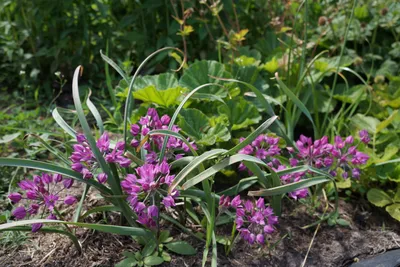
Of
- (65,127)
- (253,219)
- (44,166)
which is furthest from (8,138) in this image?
(253,219)

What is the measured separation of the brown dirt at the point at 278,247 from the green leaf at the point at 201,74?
0.67 m

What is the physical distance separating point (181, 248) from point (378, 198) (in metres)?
0.91

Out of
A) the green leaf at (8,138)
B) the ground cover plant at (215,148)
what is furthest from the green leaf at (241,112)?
the green leaf at (8,138)

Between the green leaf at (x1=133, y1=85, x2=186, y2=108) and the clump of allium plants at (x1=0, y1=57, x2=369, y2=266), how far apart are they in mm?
262

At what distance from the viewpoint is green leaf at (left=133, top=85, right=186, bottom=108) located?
6.64 feet

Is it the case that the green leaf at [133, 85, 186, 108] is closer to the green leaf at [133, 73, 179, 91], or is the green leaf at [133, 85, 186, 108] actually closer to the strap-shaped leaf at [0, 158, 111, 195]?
the green leaf at [133, 73, 179, 91]

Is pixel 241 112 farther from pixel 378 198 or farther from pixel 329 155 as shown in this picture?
pixel 378 198

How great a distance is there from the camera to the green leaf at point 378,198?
202cm

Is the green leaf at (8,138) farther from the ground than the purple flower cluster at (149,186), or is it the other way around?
the purple flower cluster at (149,186)

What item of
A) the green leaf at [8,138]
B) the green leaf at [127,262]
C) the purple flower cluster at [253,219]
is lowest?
the green leaf at [127,262]

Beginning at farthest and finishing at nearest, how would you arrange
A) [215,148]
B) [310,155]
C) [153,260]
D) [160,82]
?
[160,82], [215,148], [310,155], [153,260]

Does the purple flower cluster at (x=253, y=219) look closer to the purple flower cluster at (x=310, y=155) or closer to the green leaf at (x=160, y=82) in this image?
the purple flower cluster at (x=310, y=155)

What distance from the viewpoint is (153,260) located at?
5.46 ft

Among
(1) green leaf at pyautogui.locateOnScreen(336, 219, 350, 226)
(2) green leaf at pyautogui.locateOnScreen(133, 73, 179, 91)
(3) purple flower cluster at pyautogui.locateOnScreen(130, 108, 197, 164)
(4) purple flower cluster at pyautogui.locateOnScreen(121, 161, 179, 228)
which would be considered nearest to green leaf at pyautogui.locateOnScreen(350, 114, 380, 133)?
(1) green leaf at pyautogui.locateOnScreen(336, 219, 350, 226)
